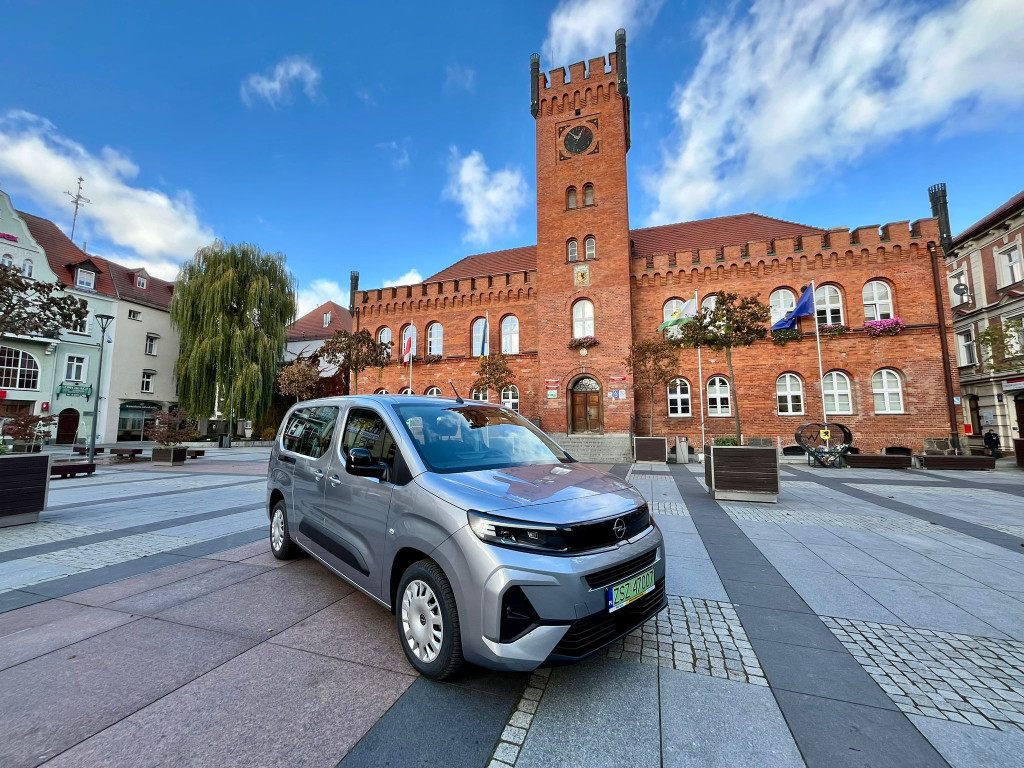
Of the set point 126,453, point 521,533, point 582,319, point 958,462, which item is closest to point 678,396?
point 582,319

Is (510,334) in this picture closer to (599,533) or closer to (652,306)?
(652,306)

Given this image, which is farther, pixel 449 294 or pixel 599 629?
pixel 449 294

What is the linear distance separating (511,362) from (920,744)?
76.9 feet

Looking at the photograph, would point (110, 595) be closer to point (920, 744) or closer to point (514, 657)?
point (514, 657)

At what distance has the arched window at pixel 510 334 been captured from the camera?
84.6 feet

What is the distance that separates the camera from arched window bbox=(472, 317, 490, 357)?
2578cm

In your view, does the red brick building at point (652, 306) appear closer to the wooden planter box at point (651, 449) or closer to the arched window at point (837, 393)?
the arched window at point (837, 393)

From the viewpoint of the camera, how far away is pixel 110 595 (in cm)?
373

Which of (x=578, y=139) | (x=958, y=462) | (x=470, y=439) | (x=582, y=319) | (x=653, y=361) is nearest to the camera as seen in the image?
(x=470, y=439)

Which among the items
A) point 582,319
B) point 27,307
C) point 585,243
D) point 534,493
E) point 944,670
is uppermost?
point 585,243

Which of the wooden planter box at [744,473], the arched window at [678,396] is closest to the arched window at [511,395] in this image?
the arched window at [678,396]

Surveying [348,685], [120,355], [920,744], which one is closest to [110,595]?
[348,685]

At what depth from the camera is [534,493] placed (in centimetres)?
259

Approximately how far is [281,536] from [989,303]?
36.6m
